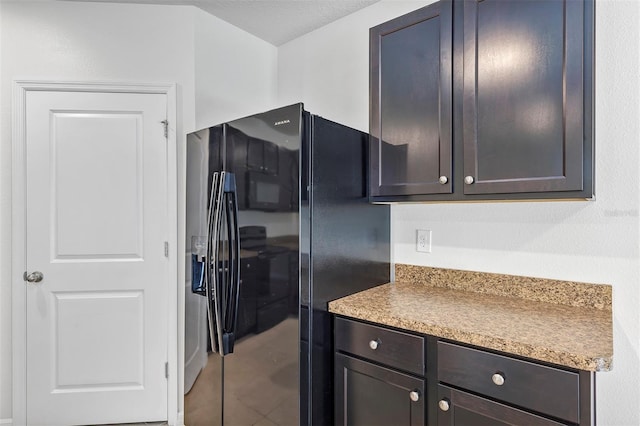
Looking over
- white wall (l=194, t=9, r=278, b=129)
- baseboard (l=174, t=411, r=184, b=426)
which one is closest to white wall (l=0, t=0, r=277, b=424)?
white wall (l=194, t=9, r=278, b=129)

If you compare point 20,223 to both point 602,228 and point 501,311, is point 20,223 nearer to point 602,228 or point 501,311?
point 501,311

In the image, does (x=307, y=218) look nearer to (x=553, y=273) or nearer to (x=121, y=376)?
(x=553, y=273)

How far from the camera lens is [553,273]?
1.61m

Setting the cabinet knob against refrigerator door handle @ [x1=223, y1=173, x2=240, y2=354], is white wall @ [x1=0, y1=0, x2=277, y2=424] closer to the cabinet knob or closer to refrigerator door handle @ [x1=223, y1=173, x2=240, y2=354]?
refrigerator door handle @ [x1=223, y1=173, x2=240, y2=354]

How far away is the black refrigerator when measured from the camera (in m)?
1.53

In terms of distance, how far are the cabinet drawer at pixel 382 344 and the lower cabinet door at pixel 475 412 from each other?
0.12 meters

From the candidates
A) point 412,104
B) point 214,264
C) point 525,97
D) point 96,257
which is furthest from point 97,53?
point 525,97

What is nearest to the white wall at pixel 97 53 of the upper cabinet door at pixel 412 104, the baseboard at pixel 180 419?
the baseboard at pixel 180 419

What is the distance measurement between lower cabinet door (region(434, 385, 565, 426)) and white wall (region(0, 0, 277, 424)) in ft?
5.63

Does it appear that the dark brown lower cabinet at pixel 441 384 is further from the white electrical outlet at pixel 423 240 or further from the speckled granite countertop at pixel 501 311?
the white electrical outlet at pixel 423 240

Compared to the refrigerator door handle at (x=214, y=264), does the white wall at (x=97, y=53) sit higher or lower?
higher

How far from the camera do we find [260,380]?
1.65 metres

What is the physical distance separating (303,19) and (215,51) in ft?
2.08

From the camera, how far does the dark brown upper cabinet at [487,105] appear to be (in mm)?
1264
